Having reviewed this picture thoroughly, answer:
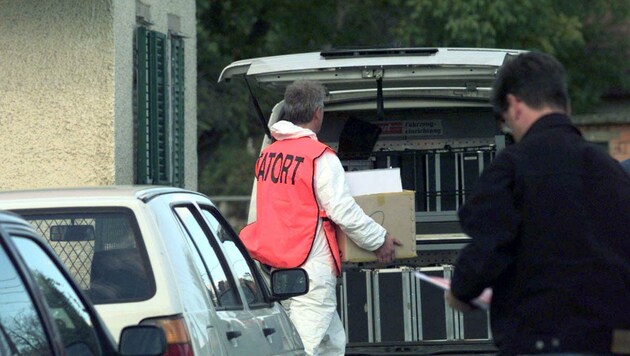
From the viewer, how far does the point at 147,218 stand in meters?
5.37

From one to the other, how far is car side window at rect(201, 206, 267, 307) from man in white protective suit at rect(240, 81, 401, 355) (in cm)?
111

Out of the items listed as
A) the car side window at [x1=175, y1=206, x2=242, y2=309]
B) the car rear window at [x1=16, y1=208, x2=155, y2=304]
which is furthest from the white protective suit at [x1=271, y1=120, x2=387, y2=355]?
the car rear window at [x1=16, y1=208, x2=155, y2=304]

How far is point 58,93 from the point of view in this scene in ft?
35.4

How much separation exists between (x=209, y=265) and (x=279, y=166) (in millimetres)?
2330

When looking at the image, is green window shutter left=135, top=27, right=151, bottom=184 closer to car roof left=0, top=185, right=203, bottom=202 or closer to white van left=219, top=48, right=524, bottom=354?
white van left=219, top=48, right=524, bottom=354

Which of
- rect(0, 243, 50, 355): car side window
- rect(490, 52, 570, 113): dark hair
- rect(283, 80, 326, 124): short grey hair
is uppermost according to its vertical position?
rect(283, 80, 326, 124): short grey hair

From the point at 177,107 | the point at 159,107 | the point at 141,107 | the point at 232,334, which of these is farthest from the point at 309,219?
the point at 177,107

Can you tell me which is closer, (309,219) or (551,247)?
(551,247)

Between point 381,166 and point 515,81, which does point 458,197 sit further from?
point 515,81

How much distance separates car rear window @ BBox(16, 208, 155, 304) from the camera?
5.29 metres

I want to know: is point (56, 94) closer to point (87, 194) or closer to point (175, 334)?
point (87, 194)

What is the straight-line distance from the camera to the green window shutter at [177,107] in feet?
42.0

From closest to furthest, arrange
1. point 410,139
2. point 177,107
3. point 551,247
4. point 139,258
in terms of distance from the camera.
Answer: point 551,247 → point 139,258 → point 410,139 → point 177,107

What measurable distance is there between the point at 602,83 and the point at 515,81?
66.7 feet
